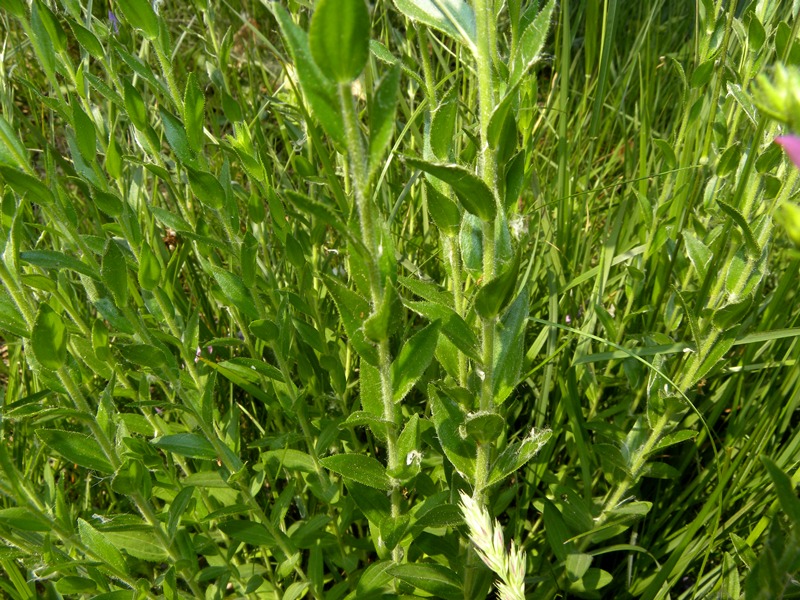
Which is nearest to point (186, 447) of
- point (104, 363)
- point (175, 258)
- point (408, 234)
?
→ point (104, 363)

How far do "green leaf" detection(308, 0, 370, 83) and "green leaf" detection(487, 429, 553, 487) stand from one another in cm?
52

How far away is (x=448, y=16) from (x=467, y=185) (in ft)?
0.58

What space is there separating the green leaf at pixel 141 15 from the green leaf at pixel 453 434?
0.61 metres

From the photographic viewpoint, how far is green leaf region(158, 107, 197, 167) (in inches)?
40.8

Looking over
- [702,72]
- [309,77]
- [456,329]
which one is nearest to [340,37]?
[309,77]

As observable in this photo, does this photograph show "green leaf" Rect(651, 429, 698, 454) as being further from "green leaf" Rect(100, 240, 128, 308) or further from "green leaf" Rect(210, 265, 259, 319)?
"green leaf" Rect(100, 240, 128, 308)

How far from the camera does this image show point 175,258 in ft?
3.95

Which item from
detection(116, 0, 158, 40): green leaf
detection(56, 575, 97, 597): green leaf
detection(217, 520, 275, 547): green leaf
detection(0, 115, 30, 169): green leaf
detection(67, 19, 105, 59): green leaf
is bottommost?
detection(217, 520, 275, 547): green leaf

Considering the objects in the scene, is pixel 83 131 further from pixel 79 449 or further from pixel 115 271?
pixel 79 449

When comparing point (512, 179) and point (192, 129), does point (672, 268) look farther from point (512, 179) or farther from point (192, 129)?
point (192, 129)

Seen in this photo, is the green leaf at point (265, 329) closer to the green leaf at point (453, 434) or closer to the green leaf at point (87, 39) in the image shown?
the green leaf at point (453, 434)

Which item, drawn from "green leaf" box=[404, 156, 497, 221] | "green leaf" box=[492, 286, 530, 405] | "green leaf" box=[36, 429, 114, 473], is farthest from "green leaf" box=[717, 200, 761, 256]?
"green leaf" box=[36, 429, 114, 473]

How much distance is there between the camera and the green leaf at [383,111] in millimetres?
573

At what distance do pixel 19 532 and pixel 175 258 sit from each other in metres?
0.47
